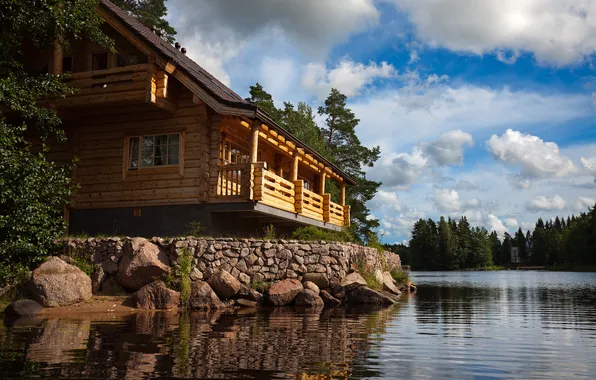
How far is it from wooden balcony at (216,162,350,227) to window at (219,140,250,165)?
1.83ft

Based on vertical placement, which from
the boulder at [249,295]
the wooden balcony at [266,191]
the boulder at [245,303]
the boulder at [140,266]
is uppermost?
the wooden balcony at [266,191]

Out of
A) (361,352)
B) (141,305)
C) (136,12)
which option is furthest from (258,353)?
(136,12)

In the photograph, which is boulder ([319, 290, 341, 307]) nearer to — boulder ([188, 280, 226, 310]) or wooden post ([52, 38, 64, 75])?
boulder ([188, 280, 226, 310])

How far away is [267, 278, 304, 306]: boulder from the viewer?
15.4 m

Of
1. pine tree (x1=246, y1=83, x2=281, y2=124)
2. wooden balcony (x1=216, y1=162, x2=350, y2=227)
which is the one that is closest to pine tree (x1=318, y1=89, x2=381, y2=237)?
pine tree (x1=246, y1=83, x2=281, y2=124)

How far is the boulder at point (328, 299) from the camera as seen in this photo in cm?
1636

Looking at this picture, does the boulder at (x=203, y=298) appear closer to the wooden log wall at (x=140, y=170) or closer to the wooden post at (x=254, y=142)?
the wooden log wall at (x=140, y=170)

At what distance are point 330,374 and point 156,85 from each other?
14.2 m

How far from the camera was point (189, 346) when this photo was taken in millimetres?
7895

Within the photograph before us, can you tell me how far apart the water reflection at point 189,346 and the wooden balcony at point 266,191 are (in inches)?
244

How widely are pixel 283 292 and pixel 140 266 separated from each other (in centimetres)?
418

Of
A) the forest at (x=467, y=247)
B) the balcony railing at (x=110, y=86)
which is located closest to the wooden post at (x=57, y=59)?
the balcony railing at (x=110, y=86)

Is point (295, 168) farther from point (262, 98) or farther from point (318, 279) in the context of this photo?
point (262, 98)

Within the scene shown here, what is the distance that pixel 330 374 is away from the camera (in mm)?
6109
